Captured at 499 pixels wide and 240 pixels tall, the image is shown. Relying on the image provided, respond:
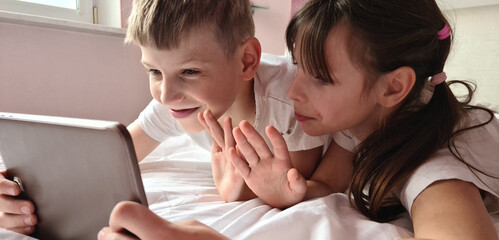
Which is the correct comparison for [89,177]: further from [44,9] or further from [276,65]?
[44,9]

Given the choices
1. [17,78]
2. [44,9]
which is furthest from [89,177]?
[44,9]

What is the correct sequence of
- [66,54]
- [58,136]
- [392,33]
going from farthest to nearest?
[66,54]
[392,33]
[58,136]

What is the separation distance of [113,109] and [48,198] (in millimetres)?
1237

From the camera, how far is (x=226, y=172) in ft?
2.95

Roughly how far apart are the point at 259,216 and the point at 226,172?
8.4 inches

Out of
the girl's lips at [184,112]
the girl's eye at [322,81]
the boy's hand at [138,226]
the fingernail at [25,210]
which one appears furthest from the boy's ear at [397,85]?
the fingernail at [25,210]

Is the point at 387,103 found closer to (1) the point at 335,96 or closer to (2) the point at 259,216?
(1) the point at 335,96

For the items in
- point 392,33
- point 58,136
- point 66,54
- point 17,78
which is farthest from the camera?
point 66,54

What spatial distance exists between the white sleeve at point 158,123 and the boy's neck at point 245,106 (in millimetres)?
204

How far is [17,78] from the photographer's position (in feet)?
4.94

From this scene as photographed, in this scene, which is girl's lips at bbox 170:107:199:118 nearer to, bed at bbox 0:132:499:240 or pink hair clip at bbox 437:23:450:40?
bed at bbox 0:132:499:240

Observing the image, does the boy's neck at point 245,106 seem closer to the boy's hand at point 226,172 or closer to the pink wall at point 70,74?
the boy's hand at point 226,172

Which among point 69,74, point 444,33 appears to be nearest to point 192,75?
point 444,33

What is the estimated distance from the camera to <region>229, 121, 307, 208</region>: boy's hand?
721mm
